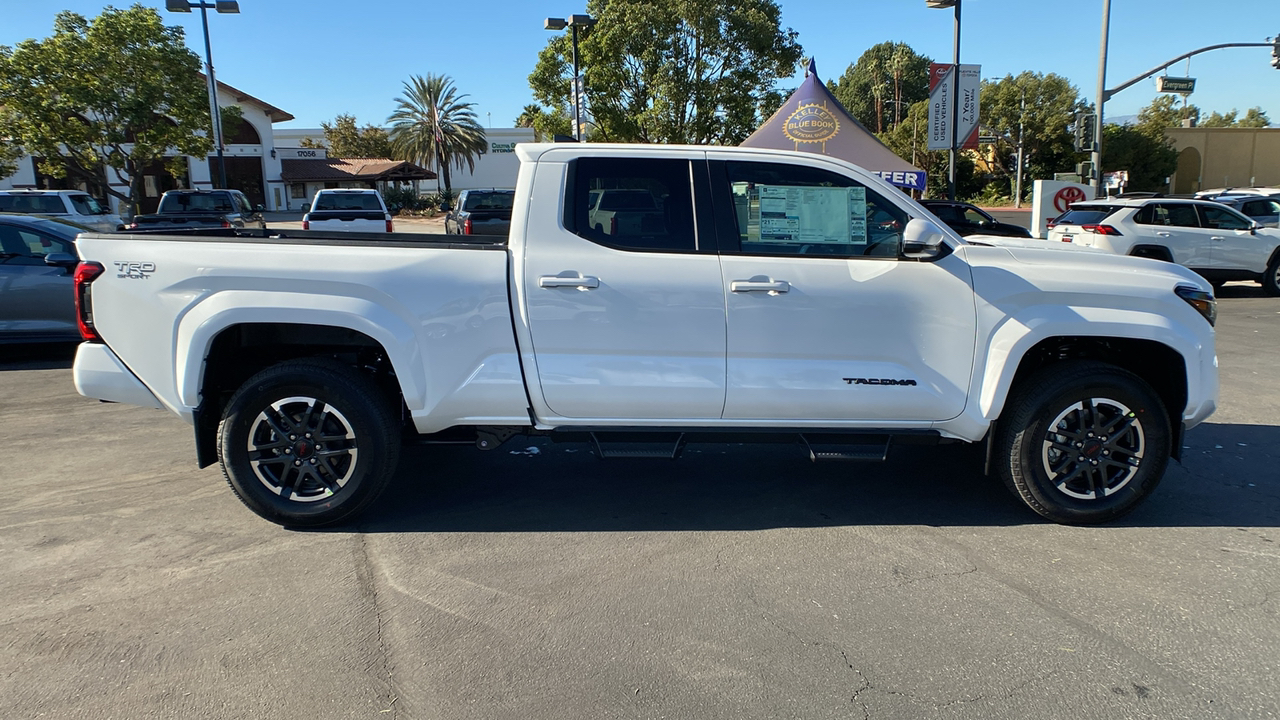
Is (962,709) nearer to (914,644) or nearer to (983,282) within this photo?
(914,644)

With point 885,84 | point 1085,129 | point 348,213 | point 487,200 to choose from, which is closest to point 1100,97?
point 1085,129

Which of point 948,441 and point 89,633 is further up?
point 948,441

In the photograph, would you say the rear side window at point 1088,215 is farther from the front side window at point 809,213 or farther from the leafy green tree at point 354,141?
the leafy green tree at point 354,141

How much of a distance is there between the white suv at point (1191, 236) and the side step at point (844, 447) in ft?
38.4

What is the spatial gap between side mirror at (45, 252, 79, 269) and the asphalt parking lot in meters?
3.74

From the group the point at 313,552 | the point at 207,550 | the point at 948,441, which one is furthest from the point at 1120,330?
the point at 207,550

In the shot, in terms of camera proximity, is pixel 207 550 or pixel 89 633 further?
pixel 207 550

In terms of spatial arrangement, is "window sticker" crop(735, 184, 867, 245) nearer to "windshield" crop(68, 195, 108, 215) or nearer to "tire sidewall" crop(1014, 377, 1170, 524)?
"tire sidewall" crop(1014, 377, 1170, 524)

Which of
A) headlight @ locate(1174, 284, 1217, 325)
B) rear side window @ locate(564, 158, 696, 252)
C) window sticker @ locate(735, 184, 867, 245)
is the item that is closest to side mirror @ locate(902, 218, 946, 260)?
window sticker @ locate(735, 184, 867, 245)

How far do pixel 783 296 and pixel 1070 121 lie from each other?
53828 mm

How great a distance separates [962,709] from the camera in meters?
3.01

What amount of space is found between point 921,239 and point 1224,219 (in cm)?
1377

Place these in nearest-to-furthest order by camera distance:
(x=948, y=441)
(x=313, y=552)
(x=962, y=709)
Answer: (x=962, y=709)
(x=313, y=552)
(x=948, y=441)

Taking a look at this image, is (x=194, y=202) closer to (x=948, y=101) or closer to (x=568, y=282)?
(x=948, y=101)
